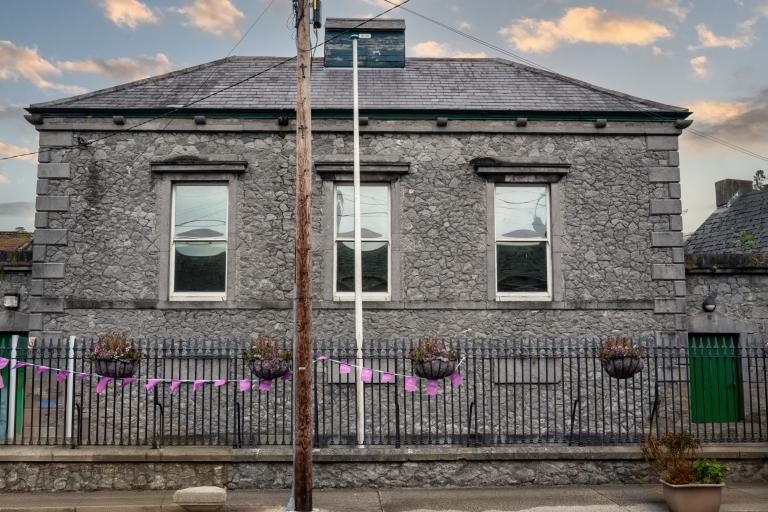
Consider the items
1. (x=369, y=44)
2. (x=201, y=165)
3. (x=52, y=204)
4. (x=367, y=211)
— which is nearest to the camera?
(x=52, y=204)

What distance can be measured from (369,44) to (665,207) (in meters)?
7.04

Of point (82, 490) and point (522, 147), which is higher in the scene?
point (522, 147)

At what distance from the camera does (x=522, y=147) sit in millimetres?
12875

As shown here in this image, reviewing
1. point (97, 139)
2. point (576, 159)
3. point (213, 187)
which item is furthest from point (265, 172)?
point (576, 159)

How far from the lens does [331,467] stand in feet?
32.0

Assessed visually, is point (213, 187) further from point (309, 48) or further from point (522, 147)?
point (522, 147)

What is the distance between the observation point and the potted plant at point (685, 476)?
8.55 meters

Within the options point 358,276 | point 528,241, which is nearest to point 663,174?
point 528,241

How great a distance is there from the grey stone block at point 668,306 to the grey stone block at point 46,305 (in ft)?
35.4

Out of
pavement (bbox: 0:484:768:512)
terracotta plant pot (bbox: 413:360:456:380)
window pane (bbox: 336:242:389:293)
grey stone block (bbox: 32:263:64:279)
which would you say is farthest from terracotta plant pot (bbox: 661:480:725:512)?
grey stone block (bbox: 32:263:64:279)

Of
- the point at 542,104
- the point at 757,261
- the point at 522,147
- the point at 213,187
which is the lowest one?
the point at 757,261

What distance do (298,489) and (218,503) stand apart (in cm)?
100

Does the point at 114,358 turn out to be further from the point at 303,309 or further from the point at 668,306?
the point at 668,306

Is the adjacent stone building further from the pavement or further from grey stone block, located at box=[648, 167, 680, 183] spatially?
the pavement
